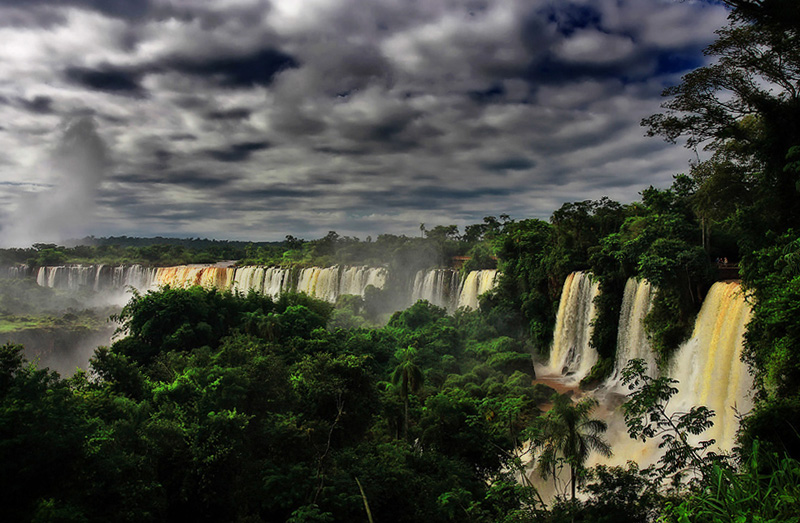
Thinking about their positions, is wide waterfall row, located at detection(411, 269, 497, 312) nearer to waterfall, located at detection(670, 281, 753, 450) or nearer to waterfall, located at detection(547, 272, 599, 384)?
waterfall, located at detection(547, 272, 599, 384)

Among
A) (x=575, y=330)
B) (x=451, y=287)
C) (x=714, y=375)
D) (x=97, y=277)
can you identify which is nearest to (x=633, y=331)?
(x=575, y=330)

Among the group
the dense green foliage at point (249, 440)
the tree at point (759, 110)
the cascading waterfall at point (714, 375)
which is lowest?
the dense green foliage at point (249, 440)

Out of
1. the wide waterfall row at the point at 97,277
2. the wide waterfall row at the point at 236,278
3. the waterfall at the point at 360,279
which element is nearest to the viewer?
the waterfall at the point at 360,279

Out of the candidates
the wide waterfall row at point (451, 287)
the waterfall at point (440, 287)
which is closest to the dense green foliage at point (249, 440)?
the wide waterfall row at point (451, 287)

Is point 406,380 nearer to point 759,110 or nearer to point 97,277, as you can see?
point 759,110

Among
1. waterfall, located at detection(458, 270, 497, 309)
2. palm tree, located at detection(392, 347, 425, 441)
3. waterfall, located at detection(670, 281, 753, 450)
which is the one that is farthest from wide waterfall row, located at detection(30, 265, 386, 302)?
waterfall, located at detection(670, 281, 753, 450)

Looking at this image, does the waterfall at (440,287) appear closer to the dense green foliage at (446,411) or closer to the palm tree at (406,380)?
the dense green foliage at (446,411)
